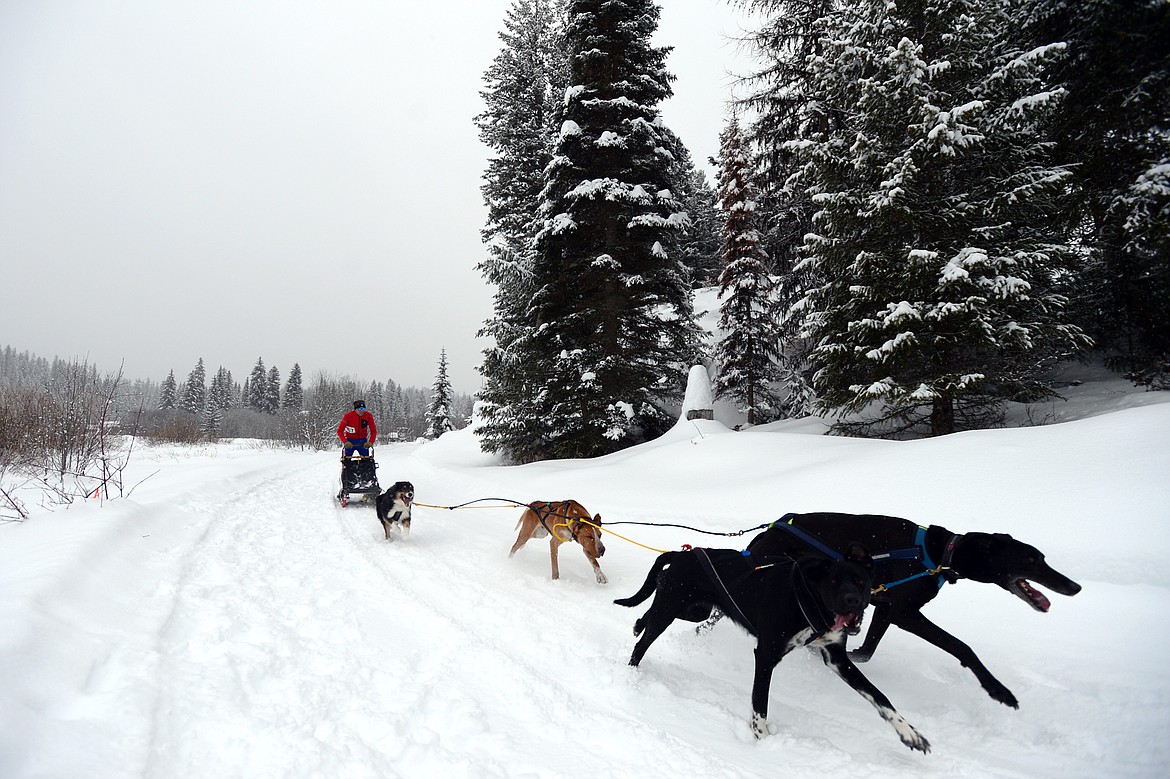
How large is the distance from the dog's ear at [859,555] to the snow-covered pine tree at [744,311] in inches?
549

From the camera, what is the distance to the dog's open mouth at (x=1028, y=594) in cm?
275

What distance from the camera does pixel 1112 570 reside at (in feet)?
12.7

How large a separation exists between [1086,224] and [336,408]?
5094 centimetres

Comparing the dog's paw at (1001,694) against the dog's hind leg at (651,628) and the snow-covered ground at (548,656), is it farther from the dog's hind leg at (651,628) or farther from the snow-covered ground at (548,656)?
the dog's hind leg at (651,628)

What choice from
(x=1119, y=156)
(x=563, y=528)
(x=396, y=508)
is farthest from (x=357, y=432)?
(x=1119, y=156)

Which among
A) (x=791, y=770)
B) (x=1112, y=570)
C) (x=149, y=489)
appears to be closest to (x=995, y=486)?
(x=1112, y=570)

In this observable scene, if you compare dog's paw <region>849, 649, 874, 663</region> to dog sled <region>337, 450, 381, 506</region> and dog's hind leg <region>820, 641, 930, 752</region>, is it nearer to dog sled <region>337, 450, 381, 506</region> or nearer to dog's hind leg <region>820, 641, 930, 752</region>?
dog's hind leg <region>820, 641, 930, 752</region>

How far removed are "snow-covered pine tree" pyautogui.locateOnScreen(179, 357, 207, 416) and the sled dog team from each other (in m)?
83.8

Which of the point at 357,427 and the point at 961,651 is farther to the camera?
the point at 357,427

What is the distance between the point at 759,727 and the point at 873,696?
2.18 feet

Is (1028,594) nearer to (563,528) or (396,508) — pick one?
(563,528)

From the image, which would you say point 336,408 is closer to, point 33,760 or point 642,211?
point 642,211

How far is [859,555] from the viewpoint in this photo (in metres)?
2.82

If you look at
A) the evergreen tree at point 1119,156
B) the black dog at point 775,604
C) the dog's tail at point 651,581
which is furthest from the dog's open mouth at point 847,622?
the evergreen tree at point 1119,156
